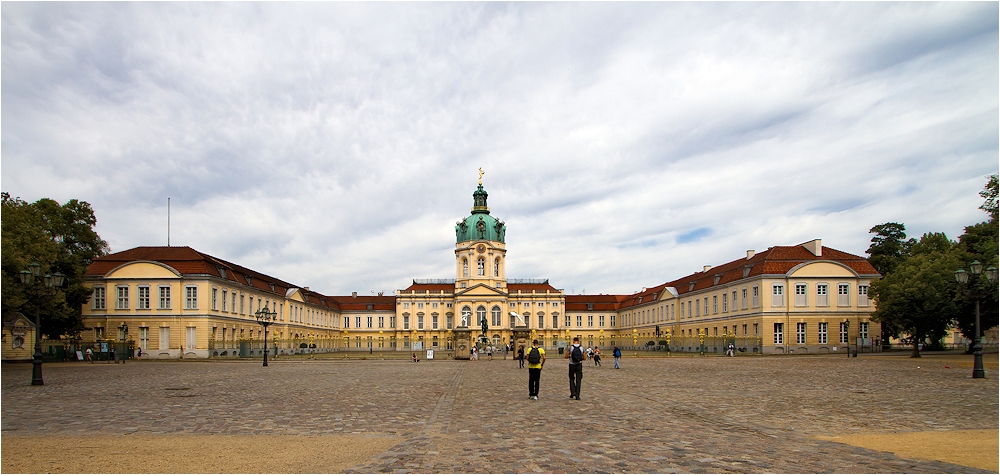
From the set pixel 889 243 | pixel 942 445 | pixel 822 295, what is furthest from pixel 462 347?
pixel 889 243

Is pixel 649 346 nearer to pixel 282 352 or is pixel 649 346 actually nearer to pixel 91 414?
pixel 282 352

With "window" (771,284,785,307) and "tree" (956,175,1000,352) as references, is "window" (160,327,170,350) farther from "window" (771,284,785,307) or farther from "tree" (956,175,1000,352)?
"tree" (956,175,1000,352)

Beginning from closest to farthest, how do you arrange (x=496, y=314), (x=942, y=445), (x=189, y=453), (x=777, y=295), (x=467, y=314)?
(x=189, y=453), (x=942, y=445), (x=777, y=295), (x=467, y=314), (x=496, y=314)

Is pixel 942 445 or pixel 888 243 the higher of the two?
pixel 888 243

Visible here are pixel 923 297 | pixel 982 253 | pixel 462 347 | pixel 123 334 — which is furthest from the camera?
pixel 123 334

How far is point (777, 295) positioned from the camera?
214 ft

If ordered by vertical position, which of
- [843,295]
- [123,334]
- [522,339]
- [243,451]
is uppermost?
[843,295]

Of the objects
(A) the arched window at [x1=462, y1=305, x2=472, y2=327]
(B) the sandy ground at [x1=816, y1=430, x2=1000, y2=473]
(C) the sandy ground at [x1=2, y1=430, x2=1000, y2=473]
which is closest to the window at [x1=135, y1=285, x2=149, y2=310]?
(A) the arched window at [x1=462, y1=305, x2=472, y2=327]

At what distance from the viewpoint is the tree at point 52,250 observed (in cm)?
3828

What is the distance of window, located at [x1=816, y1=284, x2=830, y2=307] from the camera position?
6575 centimetres

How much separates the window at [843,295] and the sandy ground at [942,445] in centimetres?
5761

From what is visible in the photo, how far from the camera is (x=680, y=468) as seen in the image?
9148 mm

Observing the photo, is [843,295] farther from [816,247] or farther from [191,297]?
[191,297]

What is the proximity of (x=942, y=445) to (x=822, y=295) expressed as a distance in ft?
194
